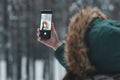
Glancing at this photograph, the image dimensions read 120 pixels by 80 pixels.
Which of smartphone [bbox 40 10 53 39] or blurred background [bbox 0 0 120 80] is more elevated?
smartphone [bbox 40 10 53 39]

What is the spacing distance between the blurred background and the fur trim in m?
3.67

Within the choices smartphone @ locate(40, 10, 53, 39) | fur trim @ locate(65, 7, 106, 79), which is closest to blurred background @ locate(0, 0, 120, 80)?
smartphone @ locate(40, 10, 53, 39)

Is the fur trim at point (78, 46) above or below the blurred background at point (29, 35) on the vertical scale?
above

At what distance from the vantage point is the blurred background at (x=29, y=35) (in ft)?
21.1

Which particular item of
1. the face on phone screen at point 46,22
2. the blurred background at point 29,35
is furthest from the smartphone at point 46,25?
the blurred background at point 29,35

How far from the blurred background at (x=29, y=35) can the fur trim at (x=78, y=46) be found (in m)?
3.67

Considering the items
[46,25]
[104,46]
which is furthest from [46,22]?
[104,46]

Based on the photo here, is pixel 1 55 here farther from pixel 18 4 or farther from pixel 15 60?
pixel 18 4

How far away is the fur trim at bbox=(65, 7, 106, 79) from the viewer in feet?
8.67

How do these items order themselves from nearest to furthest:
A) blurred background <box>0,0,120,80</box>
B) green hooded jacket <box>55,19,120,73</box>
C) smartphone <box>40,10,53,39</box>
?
green hooded jacket <box>55,19,120,73</box> → smartphone <box>40,10,53,39</box> → blurred background <box>0,0,120,80</box>

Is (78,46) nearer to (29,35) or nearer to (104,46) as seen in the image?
(104,46)

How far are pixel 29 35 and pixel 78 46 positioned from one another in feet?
12.5

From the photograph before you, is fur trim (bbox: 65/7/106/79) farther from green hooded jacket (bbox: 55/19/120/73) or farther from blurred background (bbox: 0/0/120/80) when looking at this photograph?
blurred background (bbox: 0/0/120/80)

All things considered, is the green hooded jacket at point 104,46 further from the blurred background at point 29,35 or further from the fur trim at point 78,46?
the blurred background at point 29,35
